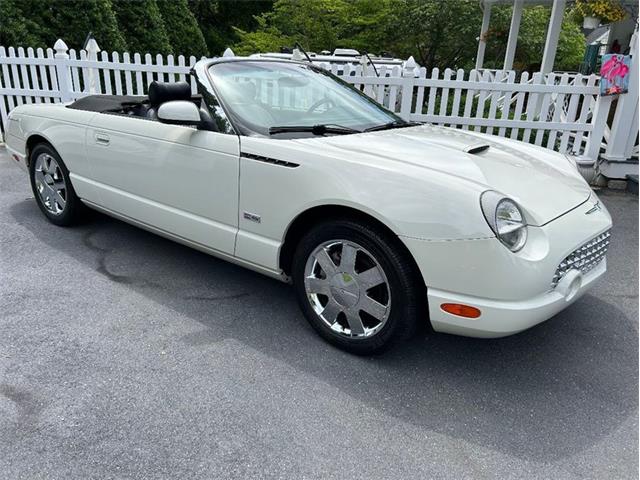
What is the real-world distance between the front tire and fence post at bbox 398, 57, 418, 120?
445cm

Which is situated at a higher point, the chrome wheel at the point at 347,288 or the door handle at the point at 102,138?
the door handle at the point at 102,138

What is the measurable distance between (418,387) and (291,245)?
1.08 metres

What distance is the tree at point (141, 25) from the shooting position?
12.9 metres

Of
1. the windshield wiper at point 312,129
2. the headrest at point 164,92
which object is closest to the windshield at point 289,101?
the windshield wiper at point 312,129

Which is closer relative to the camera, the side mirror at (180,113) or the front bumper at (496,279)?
the front bumper at (496,279)

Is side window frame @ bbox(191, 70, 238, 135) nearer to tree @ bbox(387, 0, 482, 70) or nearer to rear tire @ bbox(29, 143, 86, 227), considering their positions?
rear tire @ bbox(29, 143, 86, 227)

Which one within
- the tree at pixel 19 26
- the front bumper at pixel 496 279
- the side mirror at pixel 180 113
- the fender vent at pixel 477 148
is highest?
the tree at pixel 19 26

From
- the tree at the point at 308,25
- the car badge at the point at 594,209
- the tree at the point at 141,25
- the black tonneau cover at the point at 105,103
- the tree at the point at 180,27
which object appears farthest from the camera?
the tree at the point at 180,27

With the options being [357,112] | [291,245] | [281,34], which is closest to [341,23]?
[281,34]

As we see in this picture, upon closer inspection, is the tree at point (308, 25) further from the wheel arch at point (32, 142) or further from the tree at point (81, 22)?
the wheel arch at point (32, 142)

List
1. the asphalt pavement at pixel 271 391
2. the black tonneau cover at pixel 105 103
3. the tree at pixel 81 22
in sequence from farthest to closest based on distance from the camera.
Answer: the tree at pixel 81 22
the black tonneau cover at pixel 105 103
the asphalt pavement at pixel 271 391

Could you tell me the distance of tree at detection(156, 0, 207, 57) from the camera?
15742 mm

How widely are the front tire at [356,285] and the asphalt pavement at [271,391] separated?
6.3 inches

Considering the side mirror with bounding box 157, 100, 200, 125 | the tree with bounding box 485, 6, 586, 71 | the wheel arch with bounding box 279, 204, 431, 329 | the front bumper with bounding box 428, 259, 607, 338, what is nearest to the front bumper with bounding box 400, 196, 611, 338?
the front bumper with bounding box 428, 259, 607, 338
